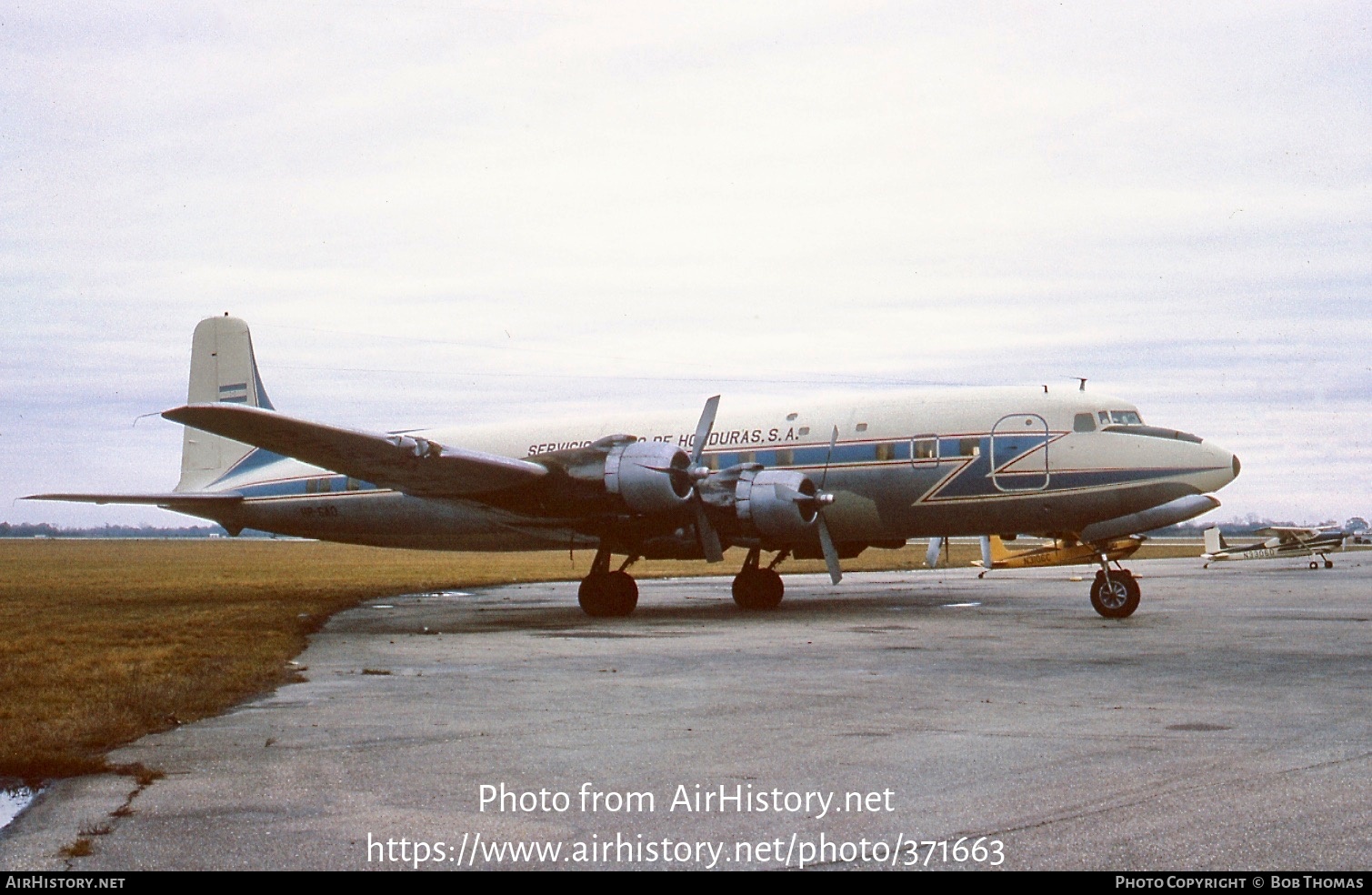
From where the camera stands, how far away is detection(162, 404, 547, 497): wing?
60.5 feet

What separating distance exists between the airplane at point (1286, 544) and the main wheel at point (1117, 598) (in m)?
33.0

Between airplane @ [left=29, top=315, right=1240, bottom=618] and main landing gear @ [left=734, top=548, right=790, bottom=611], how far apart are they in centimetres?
4

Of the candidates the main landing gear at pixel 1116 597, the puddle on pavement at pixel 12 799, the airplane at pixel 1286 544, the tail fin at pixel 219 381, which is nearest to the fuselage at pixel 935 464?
the main landing gear at pixel 1116 597

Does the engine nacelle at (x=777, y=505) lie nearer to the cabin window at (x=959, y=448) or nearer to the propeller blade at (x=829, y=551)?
the propeller blade at (x=829, y=551)

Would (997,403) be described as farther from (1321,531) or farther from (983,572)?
(1321,531)

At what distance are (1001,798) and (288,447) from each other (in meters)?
16.1

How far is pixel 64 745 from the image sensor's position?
8289mm

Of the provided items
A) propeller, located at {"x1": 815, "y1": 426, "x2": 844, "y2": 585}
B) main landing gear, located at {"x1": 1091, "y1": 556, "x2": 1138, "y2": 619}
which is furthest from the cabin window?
main landing gear, located at {"x1": 1091, "y1": 556, "x2": 1138, "y2": 619}

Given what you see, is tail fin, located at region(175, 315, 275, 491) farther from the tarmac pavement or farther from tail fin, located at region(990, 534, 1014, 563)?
tail fin, located at region(990, 534, 1014, 563)

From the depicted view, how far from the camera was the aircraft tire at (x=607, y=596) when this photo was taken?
21.6 meters

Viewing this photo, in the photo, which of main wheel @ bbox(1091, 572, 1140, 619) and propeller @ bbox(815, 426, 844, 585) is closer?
main wheel @ bbox(1091, 572, 1140, 619)

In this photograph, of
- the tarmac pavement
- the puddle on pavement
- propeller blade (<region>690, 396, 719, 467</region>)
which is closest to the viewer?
the tarmac pavement
